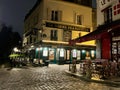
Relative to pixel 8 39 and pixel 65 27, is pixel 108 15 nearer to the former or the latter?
pixel 65 27

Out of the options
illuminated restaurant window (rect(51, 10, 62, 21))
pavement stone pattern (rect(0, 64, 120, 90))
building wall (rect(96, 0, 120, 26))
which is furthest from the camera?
illuminated restaurant window (rect(51, 10, 62, 21))

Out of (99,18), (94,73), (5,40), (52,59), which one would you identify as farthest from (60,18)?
(5,40)

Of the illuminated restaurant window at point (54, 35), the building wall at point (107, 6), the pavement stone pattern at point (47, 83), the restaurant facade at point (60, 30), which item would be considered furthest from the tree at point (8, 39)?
the pavement stone pattern at point (47, 83)

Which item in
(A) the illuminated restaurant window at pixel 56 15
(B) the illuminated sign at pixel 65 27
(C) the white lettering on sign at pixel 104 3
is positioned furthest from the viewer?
(A) the illuminated restaurant window at pixel 56 15

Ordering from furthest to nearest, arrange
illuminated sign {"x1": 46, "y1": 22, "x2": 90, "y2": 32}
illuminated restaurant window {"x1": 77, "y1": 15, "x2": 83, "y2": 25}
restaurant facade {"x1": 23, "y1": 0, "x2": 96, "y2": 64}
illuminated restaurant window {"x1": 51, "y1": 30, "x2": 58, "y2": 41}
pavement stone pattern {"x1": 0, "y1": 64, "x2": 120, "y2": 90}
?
illuminated restaurant window {"x1": 77, "y1": 15, "x2": 83, "y2": 25}, illuminated restaurant window {"x1": 51, "y1": 30, "x2": 58, "y2": 41}, illuminated sign {"x1": 46, "y1": 22, "x2": 90, "y2": 32}, restaurant facade {"x1": 23, "y1": 0, "x2": 96, "y2": 64}, pavement stone pattern {"x1": 0, "y1": 64, "x2": 120, "y2": 90}

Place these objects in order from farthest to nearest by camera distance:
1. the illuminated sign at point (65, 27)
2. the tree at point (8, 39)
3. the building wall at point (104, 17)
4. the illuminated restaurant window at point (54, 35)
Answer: the tree at point (8, 39)
the illuminated restaurant window at point (54, 35)
the illuminated sign at point (65, 27)
the building wall at point (104, 17)

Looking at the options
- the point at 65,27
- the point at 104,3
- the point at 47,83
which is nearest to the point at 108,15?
the point at 104,3

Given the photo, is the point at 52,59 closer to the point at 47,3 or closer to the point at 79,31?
the point at 79,31

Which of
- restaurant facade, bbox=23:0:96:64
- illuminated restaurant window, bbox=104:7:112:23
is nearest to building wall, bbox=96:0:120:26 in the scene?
Result: illuminated restaurant window, bbox=104:7:112:23

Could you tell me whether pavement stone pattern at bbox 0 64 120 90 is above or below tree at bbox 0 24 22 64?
below

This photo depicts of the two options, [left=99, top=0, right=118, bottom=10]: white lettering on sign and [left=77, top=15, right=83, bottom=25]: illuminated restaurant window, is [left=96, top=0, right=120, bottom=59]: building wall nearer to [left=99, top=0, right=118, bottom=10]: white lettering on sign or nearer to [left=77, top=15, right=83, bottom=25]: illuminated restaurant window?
[left=99, top=0, right=118, bottom=10]: white lettering on sign

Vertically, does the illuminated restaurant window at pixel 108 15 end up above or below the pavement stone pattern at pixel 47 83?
above

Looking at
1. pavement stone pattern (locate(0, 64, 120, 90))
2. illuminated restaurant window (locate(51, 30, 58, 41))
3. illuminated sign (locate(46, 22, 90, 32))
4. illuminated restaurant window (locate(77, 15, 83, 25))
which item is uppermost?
illuminated restaurant window (locate(77, 15, 83, 25))

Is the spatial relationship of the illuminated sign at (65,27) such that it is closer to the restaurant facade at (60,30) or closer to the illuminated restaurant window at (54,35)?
the restaurant facade at (60,30)
